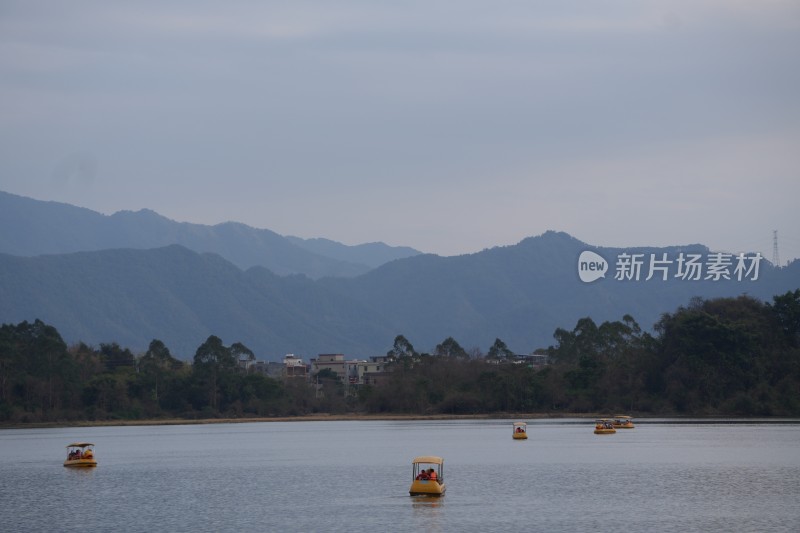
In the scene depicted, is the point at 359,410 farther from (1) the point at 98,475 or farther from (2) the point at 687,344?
(1) the point at 98,475

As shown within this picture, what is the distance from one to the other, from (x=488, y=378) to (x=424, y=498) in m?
102

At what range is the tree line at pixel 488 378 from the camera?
5581 inches

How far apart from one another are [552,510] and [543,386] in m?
106

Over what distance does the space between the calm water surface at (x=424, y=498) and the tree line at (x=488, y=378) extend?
72.9ft

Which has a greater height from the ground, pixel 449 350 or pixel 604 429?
pixel 449 350

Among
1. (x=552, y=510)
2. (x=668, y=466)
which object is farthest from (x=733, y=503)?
(x=668, y=466)

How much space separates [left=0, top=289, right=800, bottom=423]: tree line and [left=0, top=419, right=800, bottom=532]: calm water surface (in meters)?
22.2

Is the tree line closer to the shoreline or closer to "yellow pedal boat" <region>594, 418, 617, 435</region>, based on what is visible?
the shoreline

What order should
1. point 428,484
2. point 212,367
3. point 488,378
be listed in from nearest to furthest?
point 428,484, point 488,378, point 212,367

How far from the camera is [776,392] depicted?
141 metres

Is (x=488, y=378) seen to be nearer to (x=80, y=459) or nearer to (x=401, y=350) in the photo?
(x=401, y=350)

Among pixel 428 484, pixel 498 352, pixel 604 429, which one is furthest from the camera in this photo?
pixel 498 352

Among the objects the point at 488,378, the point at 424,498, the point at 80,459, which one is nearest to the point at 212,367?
the point at 488,378

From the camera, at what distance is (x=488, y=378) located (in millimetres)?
162250
